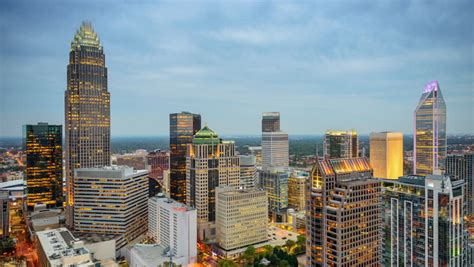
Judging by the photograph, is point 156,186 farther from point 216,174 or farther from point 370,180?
point 370,180

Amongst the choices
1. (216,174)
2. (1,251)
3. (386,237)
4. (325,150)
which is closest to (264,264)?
(386,237)

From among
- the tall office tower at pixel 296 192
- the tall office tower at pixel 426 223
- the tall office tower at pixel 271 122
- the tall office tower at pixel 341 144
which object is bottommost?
the tall office tower at pixel 296 192

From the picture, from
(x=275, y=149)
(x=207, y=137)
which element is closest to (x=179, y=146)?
(x=207, y=137)

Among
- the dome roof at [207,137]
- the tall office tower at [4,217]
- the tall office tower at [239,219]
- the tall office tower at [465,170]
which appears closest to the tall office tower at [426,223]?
the tall office tower at [465,170]

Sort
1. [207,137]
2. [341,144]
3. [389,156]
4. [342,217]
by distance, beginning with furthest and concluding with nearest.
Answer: [341,144]
[389,156]
[207,137]
[342,217]

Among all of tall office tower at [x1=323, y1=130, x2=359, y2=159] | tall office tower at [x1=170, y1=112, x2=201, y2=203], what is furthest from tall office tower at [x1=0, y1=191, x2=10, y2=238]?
tall office tower at [x1=323, y1=130, x2=359, y2=159]

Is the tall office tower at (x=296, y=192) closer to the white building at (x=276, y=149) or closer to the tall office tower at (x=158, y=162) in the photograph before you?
the white building at (x=276, y=149)

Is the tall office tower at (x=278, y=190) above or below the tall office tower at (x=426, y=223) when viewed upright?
below

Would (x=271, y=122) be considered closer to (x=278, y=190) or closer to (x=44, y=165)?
(x=278, y=190)
